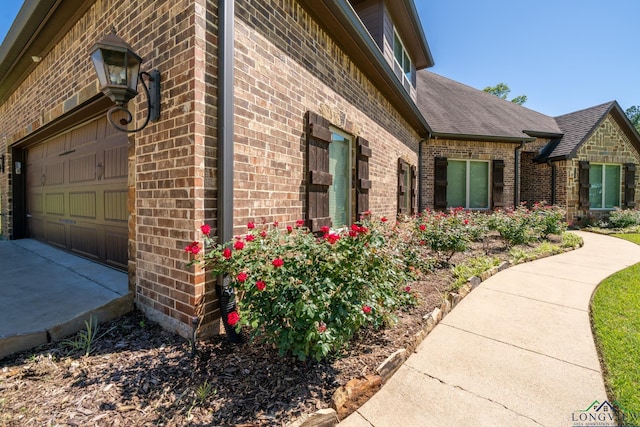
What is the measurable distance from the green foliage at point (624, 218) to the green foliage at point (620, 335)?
28.9ft

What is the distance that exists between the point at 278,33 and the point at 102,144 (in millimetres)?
2834

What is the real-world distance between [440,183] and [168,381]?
9966 mm

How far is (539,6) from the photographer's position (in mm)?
7156

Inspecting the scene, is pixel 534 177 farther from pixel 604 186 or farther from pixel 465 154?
pixel 465 154

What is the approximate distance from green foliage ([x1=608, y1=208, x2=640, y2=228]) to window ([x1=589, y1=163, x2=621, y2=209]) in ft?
2.53

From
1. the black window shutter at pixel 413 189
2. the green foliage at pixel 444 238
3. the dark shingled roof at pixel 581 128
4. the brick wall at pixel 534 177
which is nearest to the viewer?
the green foliage at pixel 444 238

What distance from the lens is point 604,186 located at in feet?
39.1

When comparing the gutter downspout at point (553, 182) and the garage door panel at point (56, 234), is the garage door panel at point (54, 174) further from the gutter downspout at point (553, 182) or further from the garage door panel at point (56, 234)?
the gutter downspout at point (553, 182)

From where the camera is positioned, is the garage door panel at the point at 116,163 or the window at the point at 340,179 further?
the window at the point at 340,179

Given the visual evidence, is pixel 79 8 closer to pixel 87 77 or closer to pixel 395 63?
pixel 87 77

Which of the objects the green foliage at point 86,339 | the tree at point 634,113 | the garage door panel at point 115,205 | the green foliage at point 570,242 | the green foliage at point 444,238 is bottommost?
the green foliage at point 86,339

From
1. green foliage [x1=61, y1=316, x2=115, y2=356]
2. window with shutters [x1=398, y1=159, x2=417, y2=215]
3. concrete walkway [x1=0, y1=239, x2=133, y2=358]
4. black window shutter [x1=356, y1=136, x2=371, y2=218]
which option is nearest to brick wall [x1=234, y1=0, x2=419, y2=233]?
black window shutter [x1=356, y1=136, x2=371, y2=218]

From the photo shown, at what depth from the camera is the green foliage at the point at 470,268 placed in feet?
13.7

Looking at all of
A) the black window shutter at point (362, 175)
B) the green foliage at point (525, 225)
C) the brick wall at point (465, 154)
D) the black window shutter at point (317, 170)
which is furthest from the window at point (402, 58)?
the black window shutter at point (317, 170)
